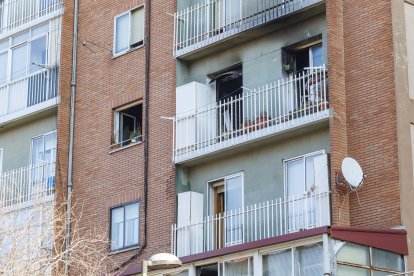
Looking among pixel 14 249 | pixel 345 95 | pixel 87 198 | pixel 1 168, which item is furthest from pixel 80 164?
pixel 345 95

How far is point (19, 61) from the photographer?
36.3m

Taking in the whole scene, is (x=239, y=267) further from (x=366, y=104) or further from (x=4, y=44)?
(x=4, y=44)

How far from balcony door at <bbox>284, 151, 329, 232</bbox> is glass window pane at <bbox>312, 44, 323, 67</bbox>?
95.5 inches

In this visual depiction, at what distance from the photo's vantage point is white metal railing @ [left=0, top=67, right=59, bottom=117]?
34.9 metres

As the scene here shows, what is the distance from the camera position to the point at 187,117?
30.7 m

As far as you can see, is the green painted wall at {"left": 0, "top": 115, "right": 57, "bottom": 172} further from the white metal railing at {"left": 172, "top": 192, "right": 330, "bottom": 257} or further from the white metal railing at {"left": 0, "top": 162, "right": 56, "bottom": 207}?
the white metal railing at {"left": 172, "top": 192, "right": 330, "bottom": 257}

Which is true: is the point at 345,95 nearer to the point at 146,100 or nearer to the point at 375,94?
the point at 375,94

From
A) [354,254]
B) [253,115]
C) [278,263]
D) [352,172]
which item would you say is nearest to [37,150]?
[253,115]

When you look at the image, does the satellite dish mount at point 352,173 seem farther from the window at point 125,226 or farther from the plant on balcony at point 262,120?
the window at point 125,226

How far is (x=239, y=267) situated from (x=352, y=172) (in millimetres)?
3415

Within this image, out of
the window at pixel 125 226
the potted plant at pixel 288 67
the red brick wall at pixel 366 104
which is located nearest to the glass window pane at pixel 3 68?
the window at pixel 125 226

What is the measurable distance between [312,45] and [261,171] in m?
3.31

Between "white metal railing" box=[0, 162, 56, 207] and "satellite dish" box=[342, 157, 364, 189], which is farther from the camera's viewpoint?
"white metal railing" box=[0, 162, 56, 207]

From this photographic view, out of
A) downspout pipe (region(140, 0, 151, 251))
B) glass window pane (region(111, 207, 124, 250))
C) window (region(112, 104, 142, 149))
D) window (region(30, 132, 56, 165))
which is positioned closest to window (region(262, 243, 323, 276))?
downspout pipe (region(140, 0, 151, 251))
